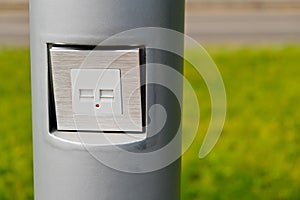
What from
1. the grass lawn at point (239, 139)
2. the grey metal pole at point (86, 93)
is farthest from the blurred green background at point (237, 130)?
the grey metal pole at point (86, 93)

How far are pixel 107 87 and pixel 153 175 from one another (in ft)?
0.73

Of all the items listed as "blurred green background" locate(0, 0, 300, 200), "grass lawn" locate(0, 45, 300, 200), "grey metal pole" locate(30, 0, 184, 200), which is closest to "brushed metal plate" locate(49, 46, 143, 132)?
"grey metal pole" locate(30, 0, 184, 200)

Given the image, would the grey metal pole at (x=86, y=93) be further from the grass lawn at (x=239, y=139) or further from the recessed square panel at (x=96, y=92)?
the grass lawn at (x=239, y=139)

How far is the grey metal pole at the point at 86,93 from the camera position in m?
1.42

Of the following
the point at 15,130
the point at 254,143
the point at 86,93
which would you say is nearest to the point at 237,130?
the point at 254,143

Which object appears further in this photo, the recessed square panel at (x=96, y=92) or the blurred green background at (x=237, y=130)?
the blurred green background at (x=237, y=130)

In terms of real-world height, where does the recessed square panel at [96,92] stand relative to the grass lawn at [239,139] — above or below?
above

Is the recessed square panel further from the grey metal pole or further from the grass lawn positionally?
the grass lawn

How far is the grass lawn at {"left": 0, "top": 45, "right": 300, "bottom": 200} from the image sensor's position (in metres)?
3.98

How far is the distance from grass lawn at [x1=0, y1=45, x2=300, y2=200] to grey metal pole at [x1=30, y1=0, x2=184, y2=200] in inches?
94.8

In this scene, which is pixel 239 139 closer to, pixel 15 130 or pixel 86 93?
pixel 15 130

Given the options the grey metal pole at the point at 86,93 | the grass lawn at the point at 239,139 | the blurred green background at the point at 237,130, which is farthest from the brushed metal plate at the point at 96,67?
the grass lawn at the point at 239,139

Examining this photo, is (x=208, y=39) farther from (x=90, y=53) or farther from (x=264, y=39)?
(x=90, y=53)

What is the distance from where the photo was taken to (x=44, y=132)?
152 cm
